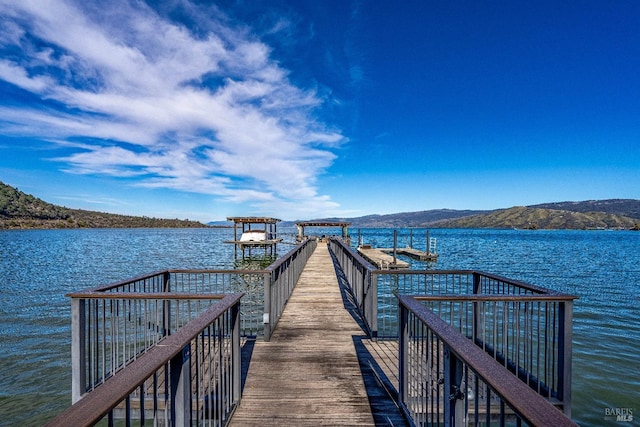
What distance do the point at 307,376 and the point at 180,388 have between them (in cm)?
239

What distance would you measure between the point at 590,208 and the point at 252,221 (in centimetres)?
22594

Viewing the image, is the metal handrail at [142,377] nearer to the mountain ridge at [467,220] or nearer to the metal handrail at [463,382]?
the metal handrail at [463,382]

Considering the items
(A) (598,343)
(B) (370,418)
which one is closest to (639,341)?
(A) (598,343)

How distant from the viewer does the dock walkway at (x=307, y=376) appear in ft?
10.6

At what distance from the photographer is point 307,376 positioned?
4043 millimetres

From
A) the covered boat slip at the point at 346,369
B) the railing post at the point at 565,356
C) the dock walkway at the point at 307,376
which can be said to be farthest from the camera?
the railing post at the point at 565,356

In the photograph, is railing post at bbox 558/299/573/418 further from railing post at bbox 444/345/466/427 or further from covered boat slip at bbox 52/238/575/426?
railing post at bbox 444/345/466/427

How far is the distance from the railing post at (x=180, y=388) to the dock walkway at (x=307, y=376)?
1.32 metres

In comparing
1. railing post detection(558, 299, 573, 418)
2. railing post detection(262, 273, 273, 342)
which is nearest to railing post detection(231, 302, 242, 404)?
railing post detection(262, 273, 273, 342)

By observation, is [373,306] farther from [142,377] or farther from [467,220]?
[467,220]

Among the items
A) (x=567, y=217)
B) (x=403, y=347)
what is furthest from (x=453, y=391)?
(x=567, y=217)

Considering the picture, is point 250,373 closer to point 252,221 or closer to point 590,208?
point 252,221

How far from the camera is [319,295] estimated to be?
27.8ft

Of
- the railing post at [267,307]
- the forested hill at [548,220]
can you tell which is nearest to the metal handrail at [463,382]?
the railing post at [267,307]
